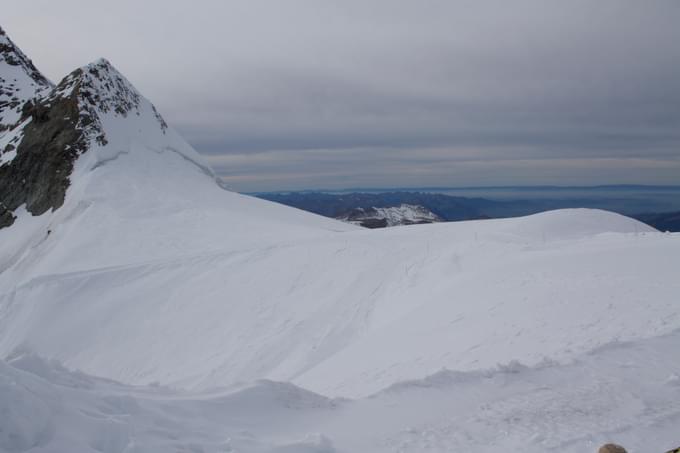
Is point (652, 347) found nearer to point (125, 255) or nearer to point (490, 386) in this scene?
point (490, 386)

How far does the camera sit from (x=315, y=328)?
515 inches

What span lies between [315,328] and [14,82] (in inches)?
1929

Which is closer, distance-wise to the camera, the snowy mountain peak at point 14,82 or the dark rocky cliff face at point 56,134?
the dark rocky cliff face at point 56,134

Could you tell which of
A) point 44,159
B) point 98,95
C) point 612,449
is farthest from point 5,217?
point 612,449

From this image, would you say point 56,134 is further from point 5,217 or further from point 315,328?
point 315,328

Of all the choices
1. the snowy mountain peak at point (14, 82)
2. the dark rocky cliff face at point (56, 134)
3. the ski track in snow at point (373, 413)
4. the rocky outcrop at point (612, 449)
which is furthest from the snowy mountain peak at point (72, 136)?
the rocky outcrop at point (612, 449)

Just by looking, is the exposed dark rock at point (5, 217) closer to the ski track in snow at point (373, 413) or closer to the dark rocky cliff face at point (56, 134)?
the dark rocky cliff face at point (56, 134)

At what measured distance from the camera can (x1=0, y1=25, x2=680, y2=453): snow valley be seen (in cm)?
522

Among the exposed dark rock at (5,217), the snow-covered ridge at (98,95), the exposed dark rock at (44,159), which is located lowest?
the exposed dark rock at (5,217)

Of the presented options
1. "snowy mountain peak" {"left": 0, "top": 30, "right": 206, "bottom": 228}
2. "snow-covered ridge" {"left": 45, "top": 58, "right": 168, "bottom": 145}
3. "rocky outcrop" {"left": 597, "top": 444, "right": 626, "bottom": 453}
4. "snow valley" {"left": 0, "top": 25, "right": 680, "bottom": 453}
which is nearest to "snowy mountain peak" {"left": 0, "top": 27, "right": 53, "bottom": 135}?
"snowy mountain peak" {"left": 0, "top": 30, "right": 206, "bottom": 228}

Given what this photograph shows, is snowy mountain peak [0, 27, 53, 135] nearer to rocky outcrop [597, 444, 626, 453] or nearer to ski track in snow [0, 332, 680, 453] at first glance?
ski track in snow [0, 332, 680, 453]

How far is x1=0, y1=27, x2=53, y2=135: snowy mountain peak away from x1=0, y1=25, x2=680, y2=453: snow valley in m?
14.7

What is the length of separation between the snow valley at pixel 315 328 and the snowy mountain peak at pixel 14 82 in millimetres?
14747

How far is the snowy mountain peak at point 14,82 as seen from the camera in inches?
1631
